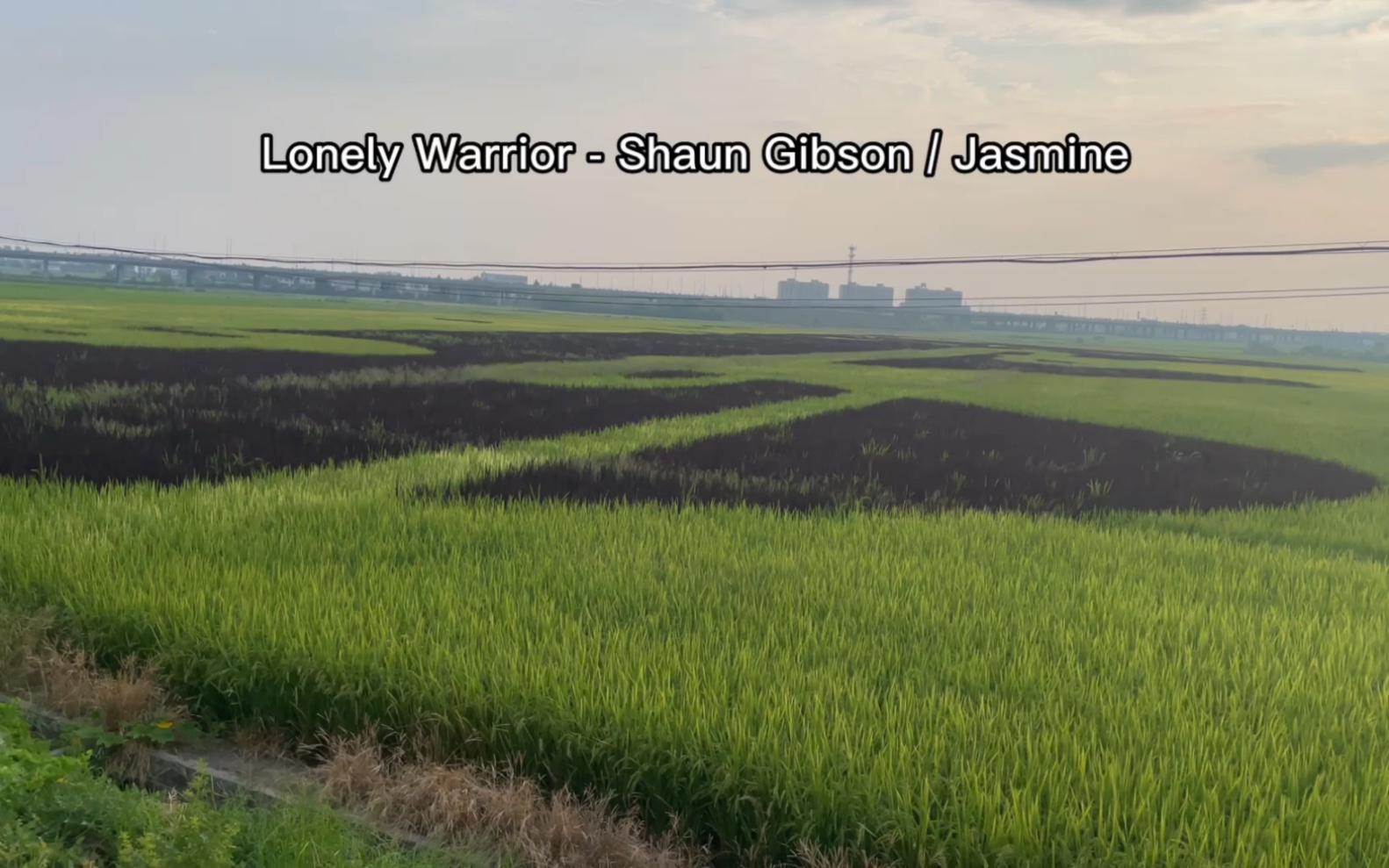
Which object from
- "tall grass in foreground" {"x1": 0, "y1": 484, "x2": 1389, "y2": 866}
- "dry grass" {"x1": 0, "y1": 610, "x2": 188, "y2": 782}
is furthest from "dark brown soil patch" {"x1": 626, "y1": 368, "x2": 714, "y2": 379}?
"dry grass" {"x1": 0, "y1": 610, "x2": 188, "y2": 782}

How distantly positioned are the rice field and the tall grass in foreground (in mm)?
17

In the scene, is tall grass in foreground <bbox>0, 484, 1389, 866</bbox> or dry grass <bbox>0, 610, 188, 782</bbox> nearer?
tall grass in foreground <bbox>0, 484, 1389, 866</bbox>

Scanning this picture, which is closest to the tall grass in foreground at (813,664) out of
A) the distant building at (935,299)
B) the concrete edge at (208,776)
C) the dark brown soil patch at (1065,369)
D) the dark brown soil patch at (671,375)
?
the concrete edge at (208,776)

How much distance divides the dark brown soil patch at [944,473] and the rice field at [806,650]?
912mm

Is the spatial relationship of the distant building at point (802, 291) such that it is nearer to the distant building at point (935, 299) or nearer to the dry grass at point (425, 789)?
the distant building at point (935, 299)

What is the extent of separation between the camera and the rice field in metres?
3.26

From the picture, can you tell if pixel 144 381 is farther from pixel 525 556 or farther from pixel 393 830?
pixel 393 830

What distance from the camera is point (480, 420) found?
14539 millimetres

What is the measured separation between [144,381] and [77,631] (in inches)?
520

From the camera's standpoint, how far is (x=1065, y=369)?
38.9 m

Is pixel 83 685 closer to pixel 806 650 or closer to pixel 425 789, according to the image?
pixel 425 789

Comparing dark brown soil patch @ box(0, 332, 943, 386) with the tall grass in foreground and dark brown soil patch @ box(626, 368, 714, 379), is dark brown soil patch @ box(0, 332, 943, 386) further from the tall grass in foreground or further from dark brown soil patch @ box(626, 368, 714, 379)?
the tall grass in foreground

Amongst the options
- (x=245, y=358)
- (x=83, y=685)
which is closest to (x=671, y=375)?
(x=245, y=358)

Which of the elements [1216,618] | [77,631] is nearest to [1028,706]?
[1216,618]
